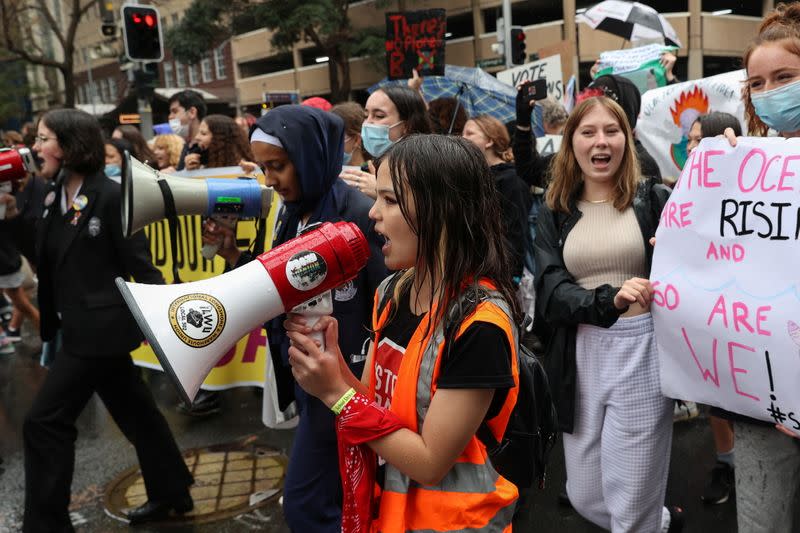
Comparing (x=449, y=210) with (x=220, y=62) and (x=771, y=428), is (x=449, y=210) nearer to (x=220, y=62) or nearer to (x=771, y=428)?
(x=771, y=428)

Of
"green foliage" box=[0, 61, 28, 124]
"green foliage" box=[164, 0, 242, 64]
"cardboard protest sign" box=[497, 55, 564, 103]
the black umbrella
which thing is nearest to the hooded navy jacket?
"cardboard protest sign" box=[497, 55, 564, 103]

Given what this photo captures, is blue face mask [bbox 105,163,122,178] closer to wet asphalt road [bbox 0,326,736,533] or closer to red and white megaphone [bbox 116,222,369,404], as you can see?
wet asphalt road [bbox 0,326,736,533]

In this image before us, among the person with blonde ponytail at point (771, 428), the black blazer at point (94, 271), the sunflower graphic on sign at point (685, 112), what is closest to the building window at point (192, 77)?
the sunflower graphic on sign at point (685, 112)

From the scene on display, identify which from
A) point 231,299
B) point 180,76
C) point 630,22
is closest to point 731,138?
point 231,299

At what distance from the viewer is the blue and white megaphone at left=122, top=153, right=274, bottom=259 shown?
2508mm

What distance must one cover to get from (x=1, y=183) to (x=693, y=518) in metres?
3.87

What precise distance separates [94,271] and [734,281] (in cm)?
279

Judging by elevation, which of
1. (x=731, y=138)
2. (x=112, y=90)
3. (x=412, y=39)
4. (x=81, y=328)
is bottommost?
(x=81, y=328)

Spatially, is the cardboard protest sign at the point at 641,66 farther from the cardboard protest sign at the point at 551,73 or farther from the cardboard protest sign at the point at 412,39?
the cardboard protest sign at the point at 412,39

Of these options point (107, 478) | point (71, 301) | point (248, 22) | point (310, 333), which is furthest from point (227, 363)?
point (248, 22)

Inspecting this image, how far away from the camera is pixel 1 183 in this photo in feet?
12.4

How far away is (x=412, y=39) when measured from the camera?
6.78 m

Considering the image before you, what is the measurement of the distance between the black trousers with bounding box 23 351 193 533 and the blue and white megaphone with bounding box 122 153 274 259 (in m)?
1.20

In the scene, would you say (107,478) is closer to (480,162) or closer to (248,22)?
(480,162)
